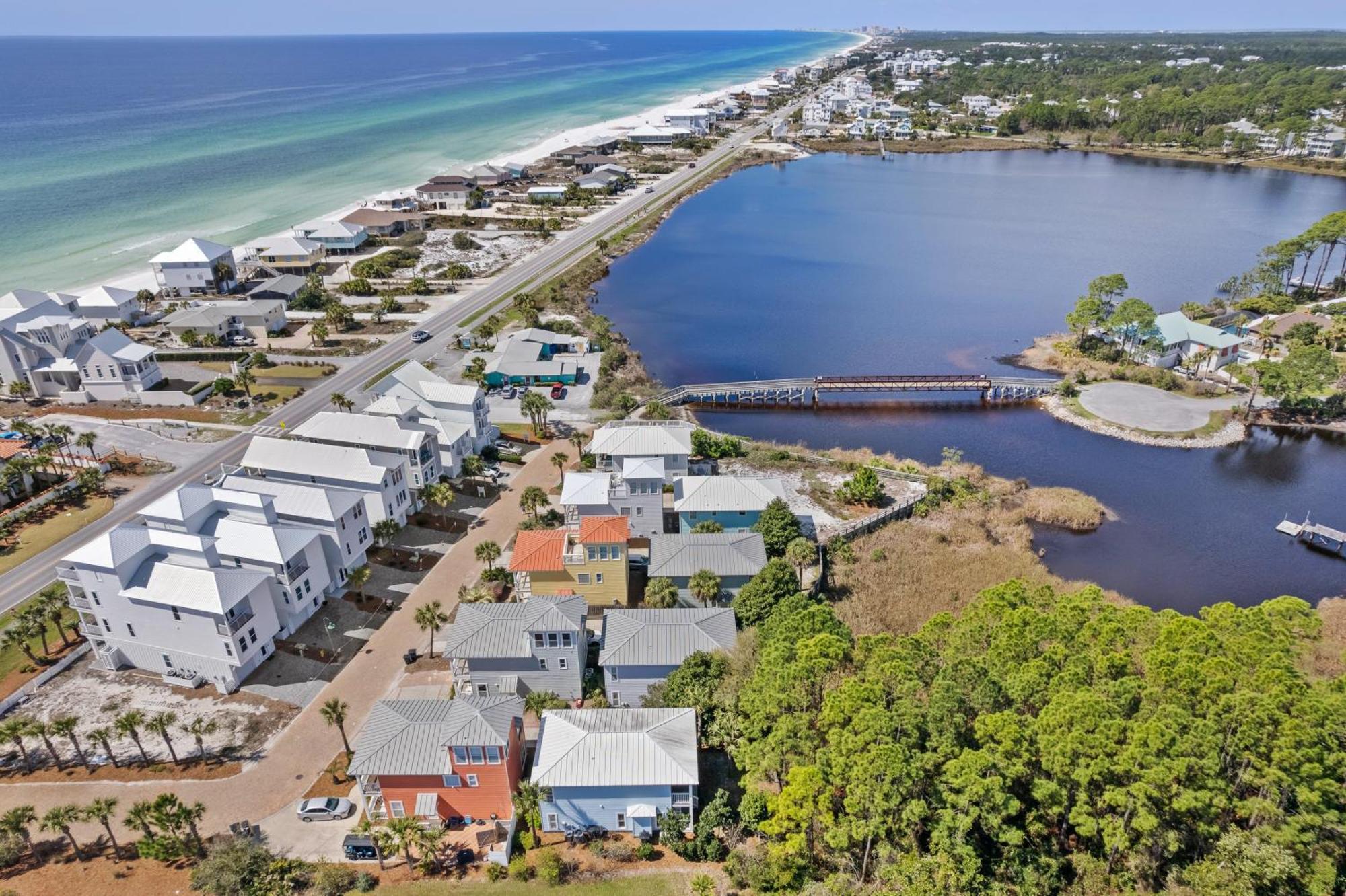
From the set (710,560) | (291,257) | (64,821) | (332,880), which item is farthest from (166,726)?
(291,257)

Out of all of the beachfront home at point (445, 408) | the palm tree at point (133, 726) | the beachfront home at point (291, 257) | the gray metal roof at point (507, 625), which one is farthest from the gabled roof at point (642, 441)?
the beachfront home at point (291, 257)

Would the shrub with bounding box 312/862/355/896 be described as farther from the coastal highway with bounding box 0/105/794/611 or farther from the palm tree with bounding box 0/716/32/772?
the coastal highway with bounding box 0/105/794/611

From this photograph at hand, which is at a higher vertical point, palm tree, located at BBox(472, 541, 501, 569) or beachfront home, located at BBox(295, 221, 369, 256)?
beachfront home, located at BBox(295, 221, 369, 256)

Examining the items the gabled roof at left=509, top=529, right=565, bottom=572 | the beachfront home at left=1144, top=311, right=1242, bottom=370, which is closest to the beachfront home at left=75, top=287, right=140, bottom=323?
the gabled roof at left=509, top=529, right=565, bottom=572

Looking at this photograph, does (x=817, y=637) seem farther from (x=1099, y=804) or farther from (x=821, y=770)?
(x=1099, y=804)

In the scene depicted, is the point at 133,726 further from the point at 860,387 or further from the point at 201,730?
the point at 860,387

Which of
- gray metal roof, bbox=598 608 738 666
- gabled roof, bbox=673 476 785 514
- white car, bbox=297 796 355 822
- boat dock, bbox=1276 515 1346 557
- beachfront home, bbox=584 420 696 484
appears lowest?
boat dock, bbox=1276 515 1346 557
